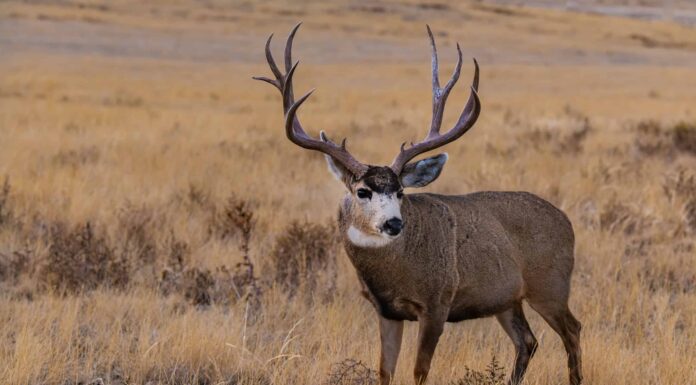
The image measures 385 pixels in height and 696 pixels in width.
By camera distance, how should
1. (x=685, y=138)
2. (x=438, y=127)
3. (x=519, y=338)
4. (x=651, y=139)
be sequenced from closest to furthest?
(x=438, y=127), (x=519, y=338), (x=685, y=138), (x=651, y=139)

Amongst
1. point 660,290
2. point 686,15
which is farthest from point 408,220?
point 686,15

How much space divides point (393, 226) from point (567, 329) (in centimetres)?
143

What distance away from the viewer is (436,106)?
5.63 metres

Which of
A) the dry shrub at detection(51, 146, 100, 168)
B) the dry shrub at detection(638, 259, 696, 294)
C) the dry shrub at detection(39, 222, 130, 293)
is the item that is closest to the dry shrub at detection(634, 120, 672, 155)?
the dry shrub at detection(638, 259, 696, 294)

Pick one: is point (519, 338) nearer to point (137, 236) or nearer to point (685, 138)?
point (137, 236)

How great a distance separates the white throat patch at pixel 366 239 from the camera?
16.5 feet

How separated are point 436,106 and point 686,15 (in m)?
94.9

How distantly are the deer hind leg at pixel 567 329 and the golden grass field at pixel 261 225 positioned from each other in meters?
0.18

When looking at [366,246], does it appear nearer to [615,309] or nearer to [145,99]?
[615,309]

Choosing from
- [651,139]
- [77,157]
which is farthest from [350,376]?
[651,139]

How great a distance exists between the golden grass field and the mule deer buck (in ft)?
1.43

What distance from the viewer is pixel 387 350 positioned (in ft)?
17.2

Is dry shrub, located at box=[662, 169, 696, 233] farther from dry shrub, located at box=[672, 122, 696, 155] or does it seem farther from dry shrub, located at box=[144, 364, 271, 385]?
dry shrub, located at box=[144, 364, 271, 385]

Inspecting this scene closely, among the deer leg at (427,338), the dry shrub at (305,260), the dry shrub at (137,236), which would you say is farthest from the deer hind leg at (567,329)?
the dry shrub at (137,236)
